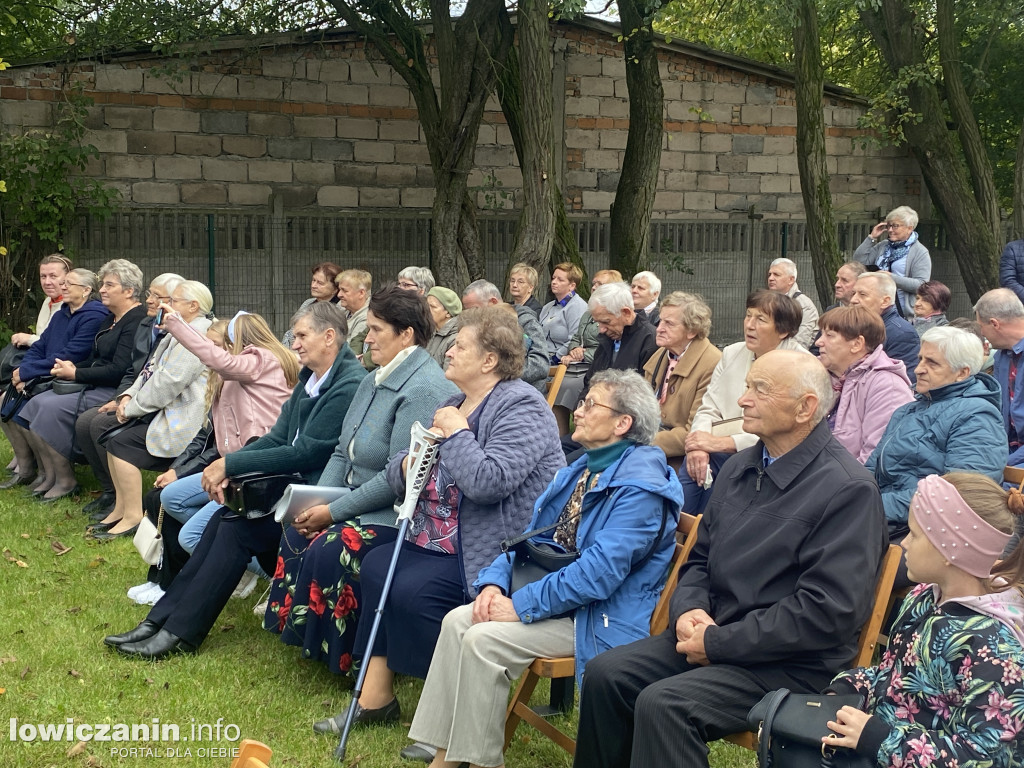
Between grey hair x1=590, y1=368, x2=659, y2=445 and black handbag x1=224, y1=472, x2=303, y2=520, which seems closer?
grey hair x1=590, y1=368, x2=659, y2=445

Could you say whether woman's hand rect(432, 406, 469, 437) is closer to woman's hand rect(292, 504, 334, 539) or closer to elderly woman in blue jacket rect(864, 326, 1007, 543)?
woman's hand rect(292, 504, 334, 539)

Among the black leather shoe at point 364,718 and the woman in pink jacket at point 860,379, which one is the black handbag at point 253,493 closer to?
the black leather shoe at point 364,718

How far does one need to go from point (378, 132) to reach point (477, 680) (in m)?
12.2

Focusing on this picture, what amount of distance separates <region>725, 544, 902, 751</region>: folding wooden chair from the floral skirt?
72.1 inches

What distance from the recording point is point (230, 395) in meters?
5.99

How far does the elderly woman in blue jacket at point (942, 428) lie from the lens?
4383 millimetres

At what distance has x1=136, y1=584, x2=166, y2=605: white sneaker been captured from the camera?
226 inches

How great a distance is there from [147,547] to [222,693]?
1.45m

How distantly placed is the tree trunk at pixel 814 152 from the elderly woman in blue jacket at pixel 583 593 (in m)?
9.95

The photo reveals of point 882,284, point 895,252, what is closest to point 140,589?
point 882,284

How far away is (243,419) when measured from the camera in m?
5.98

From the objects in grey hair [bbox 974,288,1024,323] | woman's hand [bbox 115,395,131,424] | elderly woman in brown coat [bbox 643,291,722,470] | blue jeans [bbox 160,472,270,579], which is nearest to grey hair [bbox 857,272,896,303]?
grey hair [bbox 974,288,1024,323]

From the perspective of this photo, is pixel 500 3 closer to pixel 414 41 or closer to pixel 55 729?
pixel 414 41

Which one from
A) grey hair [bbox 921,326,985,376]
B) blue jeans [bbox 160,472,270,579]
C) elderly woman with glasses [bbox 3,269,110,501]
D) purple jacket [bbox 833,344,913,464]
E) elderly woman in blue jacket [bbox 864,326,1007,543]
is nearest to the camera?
elderly woman in blue jacket [bbox 864,326,1007,543]
